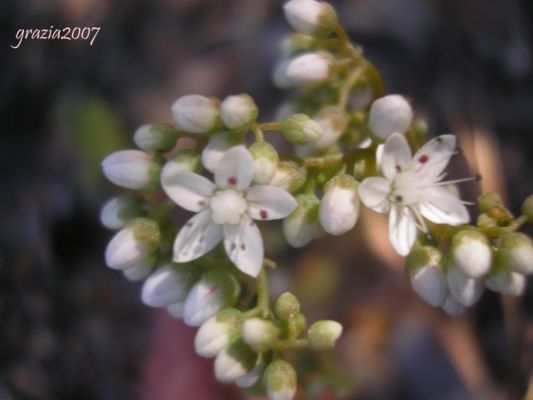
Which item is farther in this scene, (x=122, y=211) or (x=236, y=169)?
(x=122, y=211)

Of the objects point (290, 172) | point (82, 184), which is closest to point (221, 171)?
point (290, 172)

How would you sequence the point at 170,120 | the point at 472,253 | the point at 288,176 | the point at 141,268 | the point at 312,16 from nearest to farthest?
the point at 472,253 → the point at 288,176 → the point at 141,268 → the point at 312,16 → the point at 170,120

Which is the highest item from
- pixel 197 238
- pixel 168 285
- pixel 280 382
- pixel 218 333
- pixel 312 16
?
pixel 312 16

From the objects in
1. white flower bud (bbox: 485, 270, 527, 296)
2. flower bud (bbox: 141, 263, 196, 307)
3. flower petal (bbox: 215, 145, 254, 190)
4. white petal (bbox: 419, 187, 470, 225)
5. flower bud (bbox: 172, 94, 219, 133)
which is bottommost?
white flower bud (bbox: 485, 270, 527, 296)

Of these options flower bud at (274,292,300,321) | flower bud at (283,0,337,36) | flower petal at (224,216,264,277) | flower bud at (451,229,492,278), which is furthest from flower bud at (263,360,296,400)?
flower bud at (283,0,337,36)

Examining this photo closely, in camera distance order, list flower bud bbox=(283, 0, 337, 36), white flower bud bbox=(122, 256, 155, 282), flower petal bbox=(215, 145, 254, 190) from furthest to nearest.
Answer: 1. flower bud bbox=(283, 0, 337, 36)
2. white flower bud bbox=(122, 256, 155, 282)
3. flower petal bbox=(215, 145, 254, 190)

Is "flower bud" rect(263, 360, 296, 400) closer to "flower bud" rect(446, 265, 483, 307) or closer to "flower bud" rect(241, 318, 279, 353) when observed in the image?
"flower bud" rect(241, 318, 279, 353)

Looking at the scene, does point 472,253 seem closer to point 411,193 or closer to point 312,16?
point 411,193

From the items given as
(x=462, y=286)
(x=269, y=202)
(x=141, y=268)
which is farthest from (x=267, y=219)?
(x=462, y=286)
